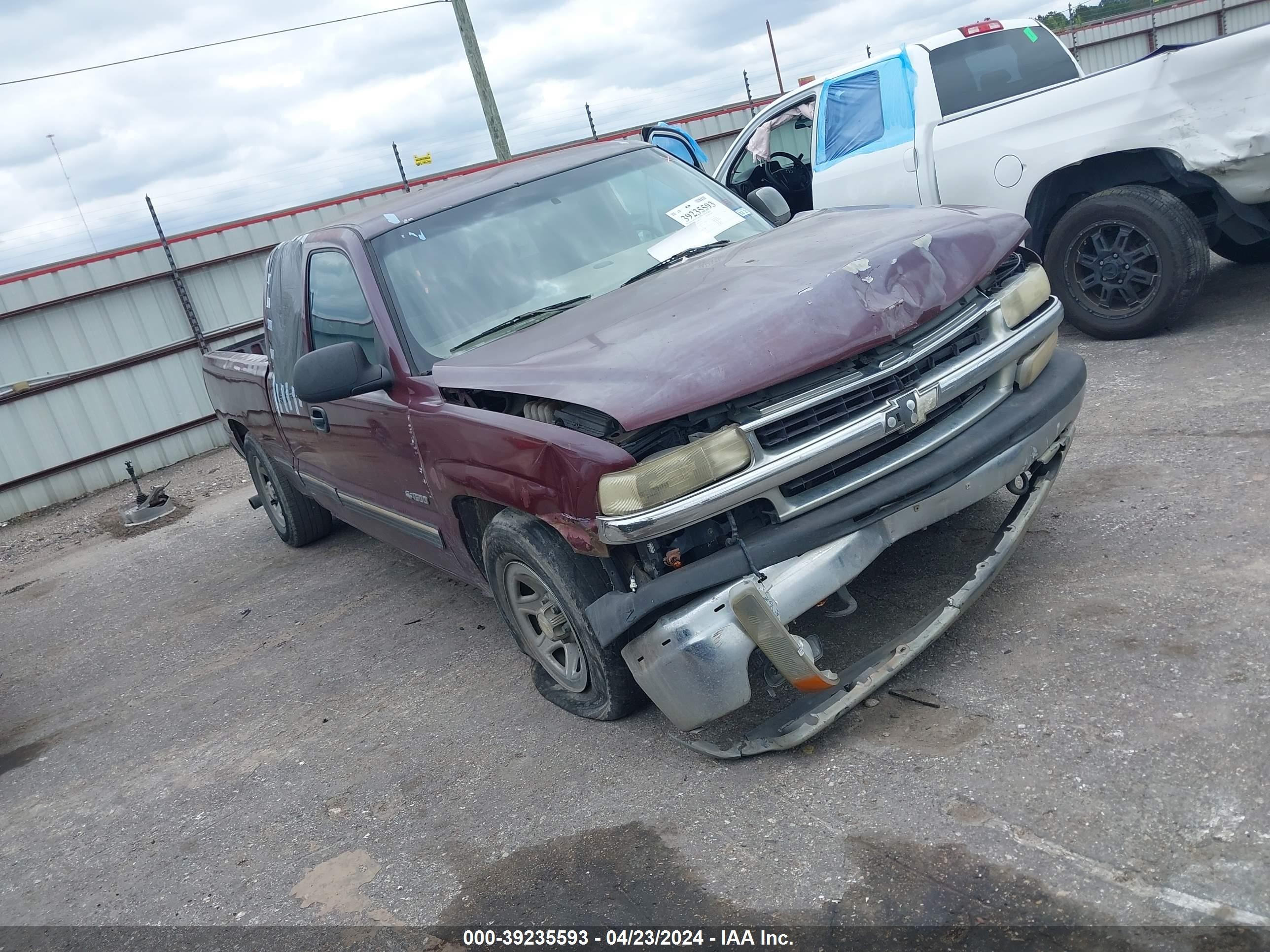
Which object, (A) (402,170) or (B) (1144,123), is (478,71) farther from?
(B) (1144,123)

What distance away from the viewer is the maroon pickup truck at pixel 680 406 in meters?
2.85

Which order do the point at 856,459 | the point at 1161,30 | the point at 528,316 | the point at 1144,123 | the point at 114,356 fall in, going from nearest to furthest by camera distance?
1. the point at 856,459
2. the point at 528,316
3. the point at 1144,123
4. the point at 114,356
5. the point at 1161,30

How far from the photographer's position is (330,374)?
3.64 m

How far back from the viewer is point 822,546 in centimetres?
291

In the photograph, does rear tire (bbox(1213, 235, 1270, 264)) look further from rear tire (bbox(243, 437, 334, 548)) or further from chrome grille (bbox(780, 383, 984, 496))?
rear tire (bbox(243, 437, 334, 548))

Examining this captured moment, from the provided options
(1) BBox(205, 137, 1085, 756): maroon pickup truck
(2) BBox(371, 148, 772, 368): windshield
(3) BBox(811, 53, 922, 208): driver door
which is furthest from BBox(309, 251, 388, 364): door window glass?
(3) BBox(811, 53, 922, 208): driver door

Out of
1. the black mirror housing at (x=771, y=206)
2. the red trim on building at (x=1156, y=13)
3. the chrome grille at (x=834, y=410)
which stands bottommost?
the chrome grille at (x=834, y=410)

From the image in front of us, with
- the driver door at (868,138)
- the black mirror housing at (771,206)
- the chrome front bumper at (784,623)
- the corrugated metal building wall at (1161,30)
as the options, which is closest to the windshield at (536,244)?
the black mirror housing at (771,206)

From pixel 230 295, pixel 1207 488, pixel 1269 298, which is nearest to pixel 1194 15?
pixel 1269 298

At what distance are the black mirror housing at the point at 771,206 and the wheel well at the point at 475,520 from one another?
1.88 m

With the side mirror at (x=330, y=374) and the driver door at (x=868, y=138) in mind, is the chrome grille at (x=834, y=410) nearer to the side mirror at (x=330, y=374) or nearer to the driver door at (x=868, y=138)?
the side mirror at (x=330, y=374)

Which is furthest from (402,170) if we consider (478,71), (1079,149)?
(1079,149)

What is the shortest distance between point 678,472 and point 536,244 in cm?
163

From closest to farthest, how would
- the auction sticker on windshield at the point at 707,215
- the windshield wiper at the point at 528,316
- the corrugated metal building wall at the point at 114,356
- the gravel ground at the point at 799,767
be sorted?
the gravel ground at the point at 799,767 < the windshield wiper at the point at 528,316 < the auction sticker on windshield at the point at 707,215 < the corrugated metal building wall at the point at 114,356
